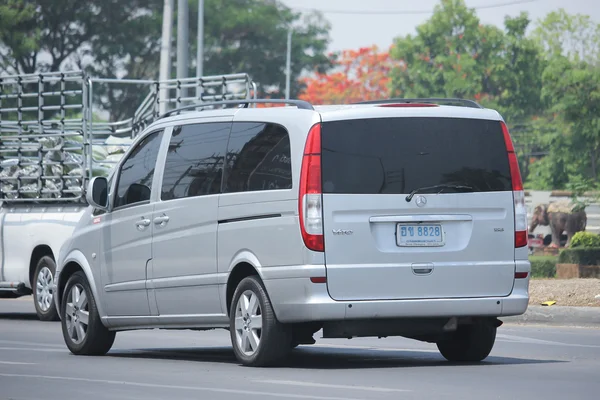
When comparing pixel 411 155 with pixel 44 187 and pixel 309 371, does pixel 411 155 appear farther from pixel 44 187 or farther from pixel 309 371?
pixel 44 187

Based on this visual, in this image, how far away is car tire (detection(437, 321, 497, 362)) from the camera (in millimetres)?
11016

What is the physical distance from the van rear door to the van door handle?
6.13 feet

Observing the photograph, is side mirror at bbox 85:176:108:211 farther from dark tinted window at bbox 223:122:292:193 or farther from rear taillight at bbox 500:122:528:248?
rear taillight at bbox 500:122:528:248

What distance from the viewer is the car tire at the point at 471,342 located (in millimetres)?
11016

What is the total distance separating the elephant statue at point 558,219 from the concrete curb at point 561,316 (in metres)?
22.6

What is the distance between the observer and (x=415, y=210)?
10.3 metres

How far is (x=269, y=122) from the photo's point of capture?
420 inches

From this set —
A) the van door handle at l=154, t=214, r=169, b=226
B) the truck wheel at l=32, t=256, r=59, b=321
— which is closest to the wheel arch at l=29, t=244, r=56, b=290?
the truck wheel at l=32, t=256, r=59, b=321

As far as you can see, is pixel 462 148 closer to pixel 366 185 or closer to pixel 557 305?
pixel 366 185

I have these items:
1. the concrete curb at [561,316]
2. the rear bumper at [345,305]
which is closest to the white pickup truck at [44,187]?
the concrete curb at [561,316]

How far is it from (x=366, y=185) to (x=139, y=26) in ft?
161

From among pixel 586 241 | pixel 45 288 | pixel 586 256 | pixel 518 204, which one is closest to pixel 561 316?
pixel 518 204

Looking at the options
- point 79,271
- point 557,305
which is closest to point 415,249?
point 79,271

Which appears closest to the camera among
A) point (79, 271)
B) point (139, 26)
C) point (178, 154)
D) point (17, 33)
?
point (178, 154)
